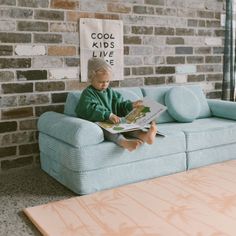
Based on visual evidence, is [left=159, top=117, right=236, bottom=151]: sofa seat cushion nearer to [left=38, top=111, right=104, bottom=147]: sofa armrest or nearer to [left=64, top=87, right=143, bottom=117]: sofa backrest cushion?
[left=64, top=87, right=143, bottom=117]: sofa backrest cushion

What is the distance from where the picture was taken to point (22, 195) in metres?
2.36

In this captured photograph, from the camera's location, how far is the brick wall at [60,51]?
284cm

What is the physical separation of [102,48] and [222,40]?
60.9 inches

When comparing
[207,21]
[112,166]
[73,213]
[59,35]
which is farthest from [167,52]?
[73,213]

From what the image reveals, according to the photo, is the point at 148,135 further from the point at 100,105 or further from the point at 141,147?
the point at 100,105

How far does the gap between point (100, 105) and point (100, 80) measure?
187 millimetres

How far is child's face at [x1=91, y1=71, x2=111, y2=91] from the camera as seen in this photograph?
8.57ft

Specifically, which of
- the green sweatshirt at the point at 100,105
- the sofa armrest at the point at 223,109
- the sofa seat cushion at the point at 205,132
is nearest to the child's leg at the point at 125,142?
the green sweatshirt at the point at 100,105

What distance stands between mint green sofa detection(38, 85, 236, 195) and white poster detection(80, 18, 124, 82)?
0.35 metres

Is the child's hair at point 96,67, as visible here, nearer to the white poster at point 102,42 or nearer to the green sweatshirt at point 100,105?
the green sweatshirt at point 100,105

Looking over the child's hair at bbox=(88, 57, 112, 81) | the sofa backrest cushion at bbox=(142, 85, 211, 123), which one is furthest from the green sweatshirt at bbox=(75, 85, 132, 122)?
the sofa backrest cushion at bbox=(142, 85, 211, 123)

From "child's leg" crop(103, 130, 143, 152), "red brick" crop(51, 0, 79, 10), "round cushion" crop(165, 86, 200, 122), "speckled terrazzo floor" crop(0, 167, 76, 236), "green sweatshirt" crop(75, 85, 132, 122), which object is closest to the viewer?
"speckled terrazzo floor" crop(0, 167, 76, 236)

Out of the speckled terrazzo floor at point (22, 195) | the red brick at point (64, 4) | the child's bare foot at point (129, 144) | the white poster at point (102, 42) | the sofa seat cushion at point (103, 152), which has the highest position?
the red brick at point (64, 4)

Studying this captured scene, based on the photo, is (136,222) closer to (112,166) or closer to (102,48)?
(112,166)
